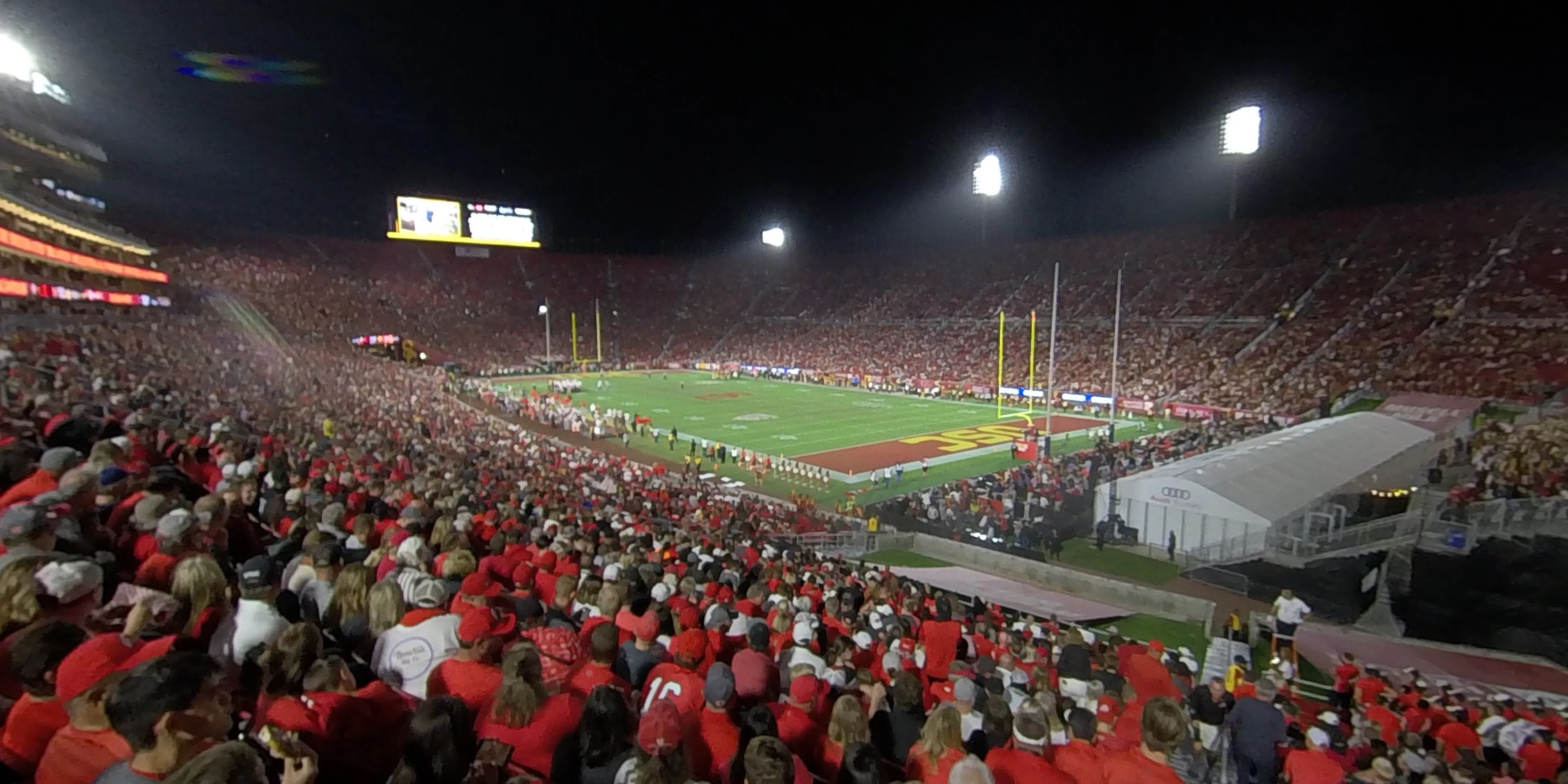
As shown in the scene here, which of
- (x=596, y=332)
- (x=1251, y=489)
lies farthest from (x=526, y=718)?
(x=596, y=332)

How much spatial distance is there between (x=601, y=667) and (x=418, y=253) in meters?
70.2

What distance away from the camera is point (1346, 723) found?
22.2ft

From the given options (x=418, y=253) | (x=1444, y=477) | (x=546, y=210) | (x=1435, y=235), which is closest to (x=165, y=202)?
(x=418, y=253)

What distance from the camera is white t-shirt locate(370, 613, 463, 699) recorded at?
342 cm

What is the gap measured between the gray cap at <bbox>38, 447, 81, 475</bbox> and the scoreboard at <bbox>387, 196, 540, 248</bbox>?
5016 centimetres

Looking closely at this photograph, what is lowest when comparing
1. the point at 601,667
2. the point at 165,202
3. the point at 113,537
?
the point at 601,667

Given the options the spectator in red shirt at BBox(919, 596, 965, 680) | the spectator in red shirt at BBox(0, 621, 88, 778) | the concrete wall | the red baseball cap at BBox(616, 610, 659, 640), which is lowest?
the concrete wall

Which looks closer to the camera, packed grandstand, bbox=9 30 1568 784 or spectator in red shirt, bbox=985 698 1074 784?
packed grandstand, bbox=9 30 1568 784

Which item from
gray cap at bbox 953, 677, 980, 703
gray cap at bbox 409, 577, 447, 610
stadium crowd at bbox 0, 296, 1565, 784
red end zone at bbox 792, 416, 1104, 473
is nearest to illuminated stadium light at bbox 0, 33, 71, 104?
stadium crowd at bbox 0, 296, 1565, 784

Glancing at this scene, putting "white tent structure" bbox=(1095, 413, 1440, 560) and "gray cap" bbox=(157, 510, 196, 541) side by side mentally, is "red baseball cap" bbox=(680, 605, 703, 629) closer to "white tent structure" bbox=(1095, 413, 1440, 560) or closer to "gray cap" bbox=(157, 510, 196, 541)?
"gray cap" bbox=(157, 510, 196, 541)

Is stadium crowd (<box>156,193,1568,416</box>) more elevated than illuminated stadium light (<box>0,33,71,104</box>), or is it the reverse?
illuminated stadium light (<box>0,33,71,104</box>)

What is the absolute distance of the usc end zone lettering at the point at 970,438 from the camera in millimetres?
25797

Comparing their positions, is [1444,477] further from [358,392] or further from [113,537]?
[358,392]

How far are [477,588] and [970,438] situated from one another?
24.5 metres
